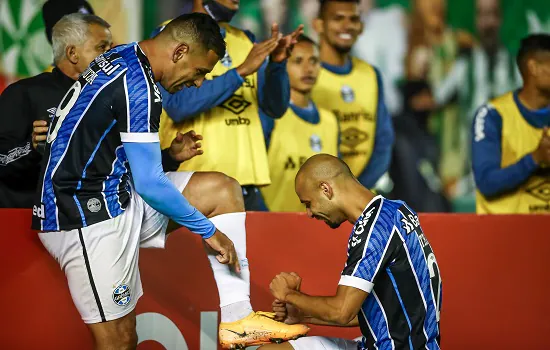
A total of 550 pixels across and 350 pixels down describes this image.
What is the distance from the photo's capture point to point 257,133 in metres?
5.16

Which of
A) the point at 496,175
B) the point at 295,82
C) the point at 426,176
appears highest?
the point at 295,82

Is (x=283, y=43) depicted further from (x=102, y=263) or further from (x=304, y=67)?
(x=102, y=263)

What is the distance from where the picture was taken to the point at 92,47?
4645mm

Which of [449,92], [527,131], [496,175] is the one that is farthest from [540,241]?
[449,92]

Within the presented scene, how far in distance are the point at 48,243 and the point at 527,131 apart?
365 cm

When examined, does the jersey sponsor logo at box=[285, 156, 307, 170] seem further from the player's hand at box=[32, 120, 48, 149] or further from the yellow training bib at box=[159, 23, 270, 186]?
the player's hand at box=[32, 120, 48, 149]

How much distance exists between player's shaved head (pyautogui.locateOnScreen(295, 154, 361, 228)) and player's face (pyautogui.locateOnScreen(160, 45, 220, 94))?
0.62m

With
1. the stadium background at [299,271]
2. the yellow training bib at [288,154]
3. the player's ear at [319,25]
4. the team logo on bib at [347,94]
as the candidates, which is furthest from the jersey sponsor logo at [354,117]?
the stadium background at [299,271]

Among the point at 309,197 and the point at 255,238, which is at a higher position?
the point at 309,197

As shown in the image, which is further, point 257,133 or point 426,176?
point 426,176

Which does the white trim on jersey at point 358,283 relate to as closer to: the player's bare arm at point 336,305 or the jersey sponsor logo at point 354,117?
the player's bare arm at point 336,305

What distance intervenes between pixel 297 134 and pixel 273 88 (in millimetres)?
1058

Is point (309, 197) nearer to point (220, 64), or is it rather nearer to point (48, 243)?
point (48, 243)

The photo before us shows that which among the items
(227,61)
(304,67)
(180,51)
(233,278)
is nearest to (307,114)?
(304,67)
